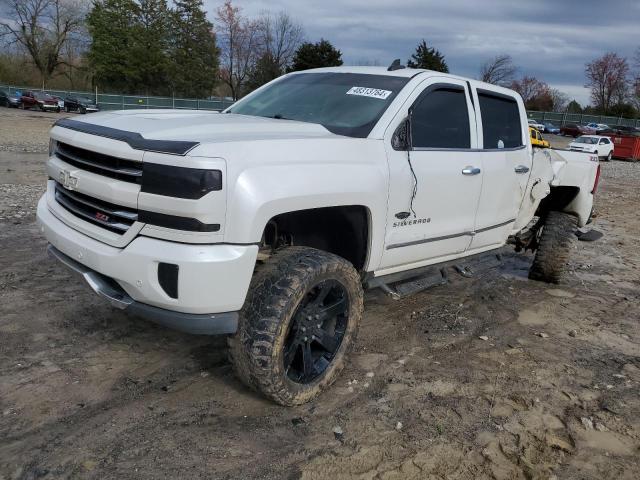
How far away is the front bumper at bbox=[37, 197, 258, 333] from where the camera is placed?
2.73m

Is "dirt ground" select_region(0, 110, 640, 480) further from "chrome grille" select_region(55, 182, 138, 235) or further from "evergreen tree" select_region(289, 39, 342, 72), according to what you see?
"evergreen tree" select_region(289, 39, 342, 72)

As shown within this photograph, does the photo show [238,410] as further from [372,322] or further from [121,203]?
[372,322]

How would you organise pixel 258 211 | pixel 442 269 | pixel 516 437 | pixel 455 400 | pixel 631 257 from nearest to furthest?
pixel 258 211 → pixel 516 437 → pixel 455 400 → pixel 442 269 → pixel 631 257

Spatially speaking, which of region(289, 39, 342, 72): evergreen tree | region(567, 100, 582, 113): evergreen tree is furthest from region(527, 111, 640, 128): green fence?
region(289, 39, 342, 72): evergreen tree

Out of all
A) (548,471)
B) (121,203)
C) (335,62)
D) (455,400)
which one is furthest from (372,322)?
(335,62)

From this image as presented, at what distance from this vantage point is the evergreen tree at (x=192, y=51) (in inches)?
2307

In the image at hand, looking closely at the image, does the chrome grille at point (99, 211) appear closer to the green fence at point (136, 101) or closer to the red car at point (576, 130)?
the green fence at point (136, 101)

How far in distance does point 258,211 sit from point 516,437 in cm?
192

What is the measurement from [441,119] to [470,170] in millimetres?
439

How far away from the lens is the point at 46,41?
213ft

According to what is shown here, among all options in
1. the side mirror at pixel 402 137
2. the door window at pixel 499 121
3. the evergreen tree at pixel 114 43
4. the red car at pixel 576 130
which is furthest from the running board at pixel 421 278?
the evergreen tree at pixel 114 43

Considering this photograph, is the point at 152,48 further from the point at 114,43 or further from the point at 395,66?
the point at 395,66

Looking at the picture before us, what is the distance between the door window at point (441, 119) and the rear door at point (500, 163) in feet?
0.69

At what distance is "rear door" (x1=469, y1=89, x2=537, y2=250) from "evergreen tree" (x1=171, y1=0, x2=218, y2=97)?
5698 centimetres
